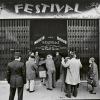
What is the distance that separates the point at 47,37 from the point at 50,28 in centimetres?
48

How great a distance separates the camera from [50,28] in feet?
50.6

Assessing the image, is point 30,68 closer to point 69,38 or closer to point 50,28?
point 50,28

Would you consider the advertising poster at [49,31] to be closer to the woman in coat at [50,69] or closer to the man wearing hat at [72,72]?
the woman in coat at [50,69]

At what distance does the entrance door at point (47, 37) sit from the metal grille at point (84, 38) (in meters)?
0.42

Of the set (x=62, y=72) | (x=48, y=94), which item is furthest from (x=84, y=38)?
(x=48, y=94)

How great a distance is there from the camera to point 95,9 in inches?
603

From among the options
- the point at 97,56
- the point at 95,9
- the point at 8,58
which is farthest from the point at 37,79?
the point at 95,9

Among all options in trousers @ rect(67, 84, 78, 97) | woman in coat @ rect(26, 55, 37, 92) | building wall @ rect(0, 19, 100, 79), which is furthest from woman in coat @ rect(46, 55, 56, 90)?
building wall @ rect(0, 19, 100, 79)

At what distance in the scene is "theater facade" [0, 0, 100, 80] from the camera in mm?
15195

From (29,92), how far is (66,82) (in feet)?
6.22

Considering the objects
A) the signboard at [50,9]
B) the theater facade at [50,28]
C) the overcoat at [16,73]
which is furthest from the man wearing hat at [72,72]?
the signboard at [50,9]

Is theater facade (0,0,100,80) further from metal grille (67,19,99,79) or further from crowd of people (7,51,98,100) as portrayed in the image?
crowd of people (7,51,98,100)

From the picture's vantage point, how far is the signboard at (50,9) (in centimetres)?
1515

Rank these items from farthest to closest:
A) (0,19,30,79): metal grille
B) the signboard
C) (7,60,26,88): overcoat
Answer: (0,19,30,79): metal grille → the signboard → (7,60,26,88): overcoat
